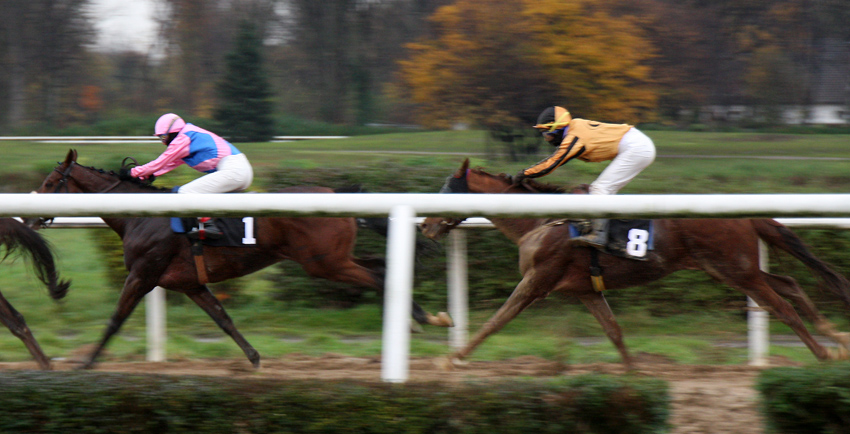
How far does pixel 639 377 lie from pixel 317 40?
14478 millimetres

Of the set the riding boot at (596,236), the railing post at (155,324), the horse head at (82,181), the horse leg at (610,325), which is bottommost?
the railing post at (155,324)

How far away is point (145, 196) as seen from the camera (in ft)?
6.05

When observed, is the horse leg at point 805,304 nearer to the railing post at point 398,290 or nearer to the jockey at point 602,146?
the jockey at point 602,146

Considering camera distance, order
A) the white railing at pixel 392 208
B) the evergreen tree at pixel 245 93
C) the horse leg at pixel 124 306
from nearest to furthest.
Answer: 1. the white railing at pixel 392 208
2. the horse leg at pixel 124 306
3. the evergreen tree at pixel 245 93

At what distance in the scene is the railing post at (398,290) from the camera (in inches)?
71.7

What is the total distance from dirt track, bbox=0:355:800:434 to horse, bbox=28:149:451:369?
288 mm

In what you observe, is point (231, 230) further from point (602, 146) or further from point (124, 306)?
point (602, 146)

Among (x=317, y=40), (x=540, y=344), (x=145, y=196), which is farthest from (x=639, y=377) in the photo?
(x=317, y=40)

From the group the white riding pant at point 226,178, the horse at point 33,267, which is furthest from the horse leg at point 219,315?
the horse at point 33,267

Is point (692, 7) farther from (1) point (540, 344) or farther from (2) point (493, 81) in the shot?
(1) point (540, 344)

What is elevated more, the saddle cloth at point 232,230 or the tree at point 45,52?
the tree at point 45,52

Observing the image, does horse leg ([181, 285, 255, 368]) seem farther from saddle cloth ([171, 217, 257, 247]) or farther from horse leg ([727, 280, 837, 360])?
horse leg ([727, 280, 837, 360])

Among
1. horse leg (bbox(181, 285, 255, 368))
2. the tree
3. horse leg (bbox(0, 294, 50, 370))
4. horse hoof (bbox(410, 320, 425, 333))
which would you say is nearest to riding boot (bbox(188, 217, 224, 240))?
horse leg (bbox(181, 285, 255, 368))

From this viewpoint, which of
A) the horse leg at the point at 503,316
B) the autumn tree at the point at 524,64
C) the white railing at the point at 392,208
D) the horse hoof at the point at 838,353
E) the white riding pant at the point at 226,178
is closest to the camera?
the white railing at the point at 392,208
